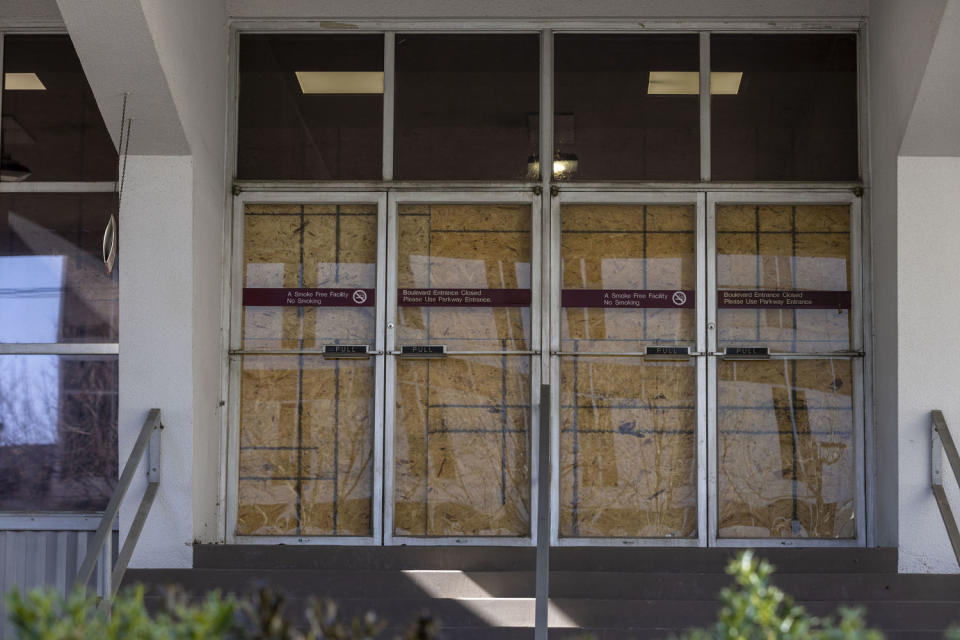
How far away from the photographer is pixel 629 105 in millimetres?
6172

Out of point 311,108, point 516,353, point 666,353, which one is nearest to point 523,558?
point 516,353

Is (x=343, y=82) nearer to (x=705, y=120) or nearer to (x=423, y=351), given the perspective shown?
(x=423, y=351)

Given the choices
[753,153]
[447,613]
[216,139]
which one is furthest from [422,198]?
[447,613]

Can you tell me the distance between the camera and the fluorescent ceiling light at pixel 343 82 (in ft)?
20.5

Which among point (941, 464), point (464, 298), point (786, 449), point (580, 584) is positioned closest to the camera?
point (580, 584)

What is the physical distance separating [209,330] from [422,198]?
1.52 meters

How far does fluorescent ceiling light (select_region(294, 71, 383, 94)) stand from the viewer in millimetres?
6242

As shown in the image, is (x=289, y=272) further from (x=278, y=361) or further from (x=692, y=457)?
(x=692, y=457)

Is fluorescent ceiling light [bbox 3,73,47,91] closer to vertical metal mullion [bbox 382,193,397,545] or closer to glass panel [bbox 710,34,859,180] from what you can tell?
vertical metal mullion [bbox 382,193,397,545]

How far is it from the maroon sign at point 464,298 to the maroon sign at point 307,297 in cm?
26

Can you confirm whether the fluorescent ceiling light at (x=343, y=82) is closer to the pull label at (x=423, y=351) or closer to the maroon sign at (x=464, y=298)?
the maroon sign at (x=464, y=298)

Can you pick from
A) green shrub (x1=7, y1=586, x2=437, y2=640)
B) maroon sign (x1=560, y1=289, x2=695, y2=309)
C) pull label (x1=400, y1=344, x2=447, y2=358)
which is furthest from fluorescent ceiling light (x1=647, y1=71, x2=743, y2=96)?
green shrub (x1=7, y1=586, x2=437, y2=640)

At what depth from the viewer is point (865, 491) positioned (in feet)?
19.6

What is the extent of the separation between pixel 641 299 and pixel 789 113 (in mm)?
1492
